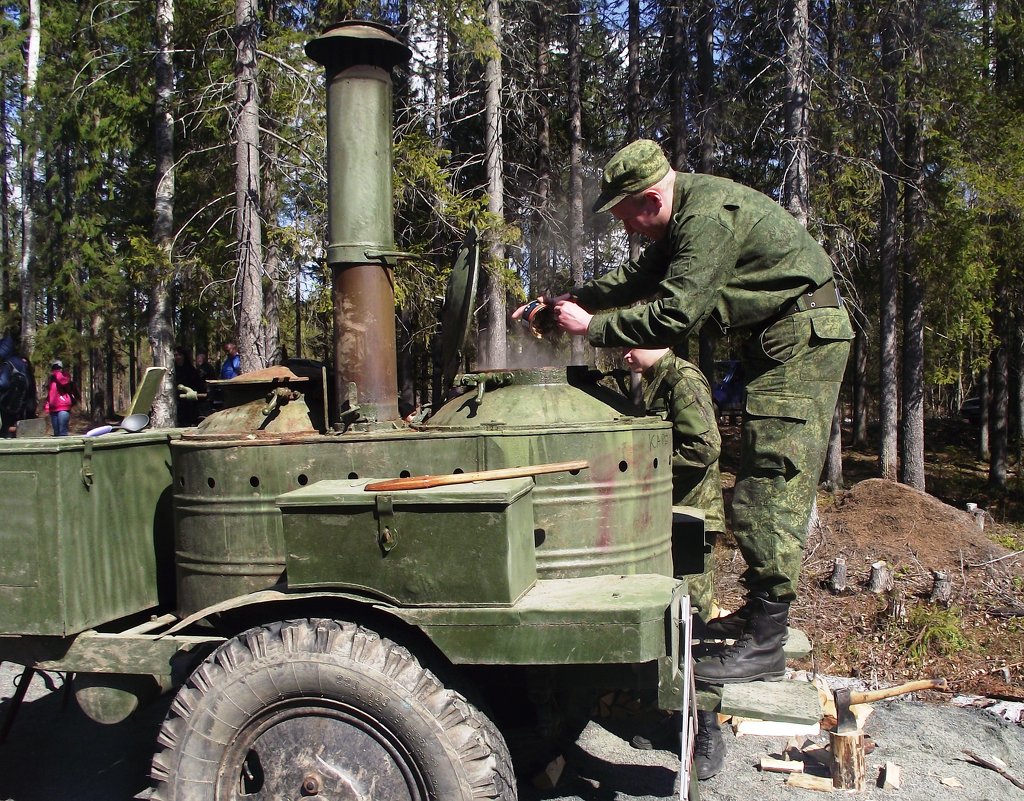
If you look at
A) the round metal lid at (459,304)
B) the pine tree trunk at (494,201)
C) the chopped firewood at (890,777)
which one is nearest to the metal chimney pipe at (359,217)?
the round metal lid at (459,304)

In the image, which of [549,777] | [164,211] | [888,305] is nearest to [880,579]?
[549,777]

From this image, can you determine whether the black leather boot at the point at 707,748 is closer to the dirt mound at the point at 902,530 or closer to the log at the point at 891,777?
the log at the point at 891,777

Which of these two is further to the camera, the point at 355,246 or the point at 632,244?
the point at 632,244

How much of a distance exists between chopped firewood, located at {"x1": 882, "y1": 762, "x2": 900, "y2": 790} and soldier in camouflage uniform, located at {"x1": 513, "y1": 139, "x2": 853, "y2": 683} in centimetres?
76

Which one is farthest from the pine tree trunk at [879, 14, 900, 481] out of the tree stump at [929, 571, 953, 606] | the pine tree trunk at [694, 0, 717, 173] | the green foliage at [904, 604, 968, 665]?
the green foliage at [904, 604, 968, 665]

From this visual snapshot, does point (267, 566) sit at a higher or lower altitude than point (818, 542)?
higher

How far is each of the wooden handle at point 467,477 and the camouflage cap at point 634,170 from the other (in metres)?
1.25

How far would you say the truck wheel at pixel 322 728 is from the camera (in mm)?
2934

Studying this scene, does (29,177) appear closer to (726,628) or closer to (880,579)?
(880,579)

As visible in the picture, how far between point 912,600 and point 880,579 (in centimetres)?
35

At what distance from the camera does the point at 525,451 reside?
351 centimetres

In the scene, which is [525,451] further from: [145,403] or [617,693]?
[145,403]

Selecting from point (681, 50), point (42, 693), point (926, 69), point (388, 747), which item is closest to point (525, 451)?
point (388, 747)

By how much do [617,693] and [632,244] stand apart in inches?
456
